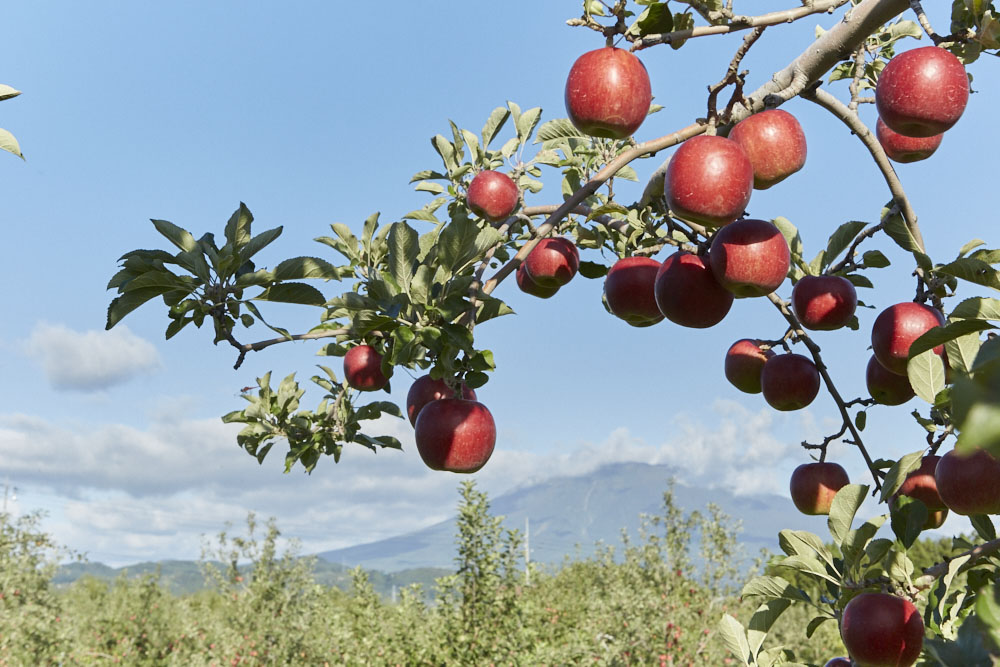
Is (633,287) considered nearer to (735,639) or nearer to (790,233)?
(790,233)

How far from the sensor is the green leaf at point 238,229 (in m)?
1.85

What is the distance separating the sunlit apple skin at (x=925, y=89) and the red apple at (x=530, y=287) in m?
1.10

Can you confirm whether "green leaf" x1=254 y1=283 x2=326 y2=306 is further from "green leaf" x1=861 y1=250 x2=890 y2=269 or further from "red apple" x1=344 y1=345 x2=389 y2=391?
"green leaf" x1=861 y1=250 x2=890 y2=269

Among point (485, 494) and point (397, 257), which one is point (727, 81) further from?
point (485, 494)

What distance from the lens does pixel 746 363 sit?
229 centimetres

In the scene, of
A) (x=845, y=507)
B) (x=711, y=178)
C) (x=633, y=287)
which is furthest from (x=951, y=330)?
(x=633, y=287)

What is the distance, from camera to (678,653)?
7824 mm

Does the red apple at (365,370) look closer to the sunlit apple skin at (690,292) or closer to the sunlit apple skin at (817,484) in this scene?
the sunlit apple skin at (690,292)

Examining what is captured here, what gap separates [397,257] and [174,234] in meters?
0.70

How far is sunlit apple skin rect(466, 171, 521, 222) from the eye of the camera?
254 centimetres

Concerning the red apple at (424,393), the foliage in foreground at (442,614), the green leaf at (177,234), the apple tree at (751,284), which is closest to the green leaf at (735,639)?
the apple tree at (751,284)

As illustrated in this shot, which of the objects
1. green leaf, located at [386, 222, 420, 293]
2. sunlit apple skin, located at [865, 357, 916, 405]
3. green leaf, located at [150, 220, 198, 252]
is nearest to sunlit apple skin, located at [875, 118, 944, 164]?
sunlit apple skin, located at [865, 357, 916, 405]

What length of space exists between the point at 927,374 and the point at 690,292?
544mm

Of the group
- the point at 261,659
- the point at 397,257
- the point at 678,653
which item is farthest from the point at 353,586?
the point at 397,257
